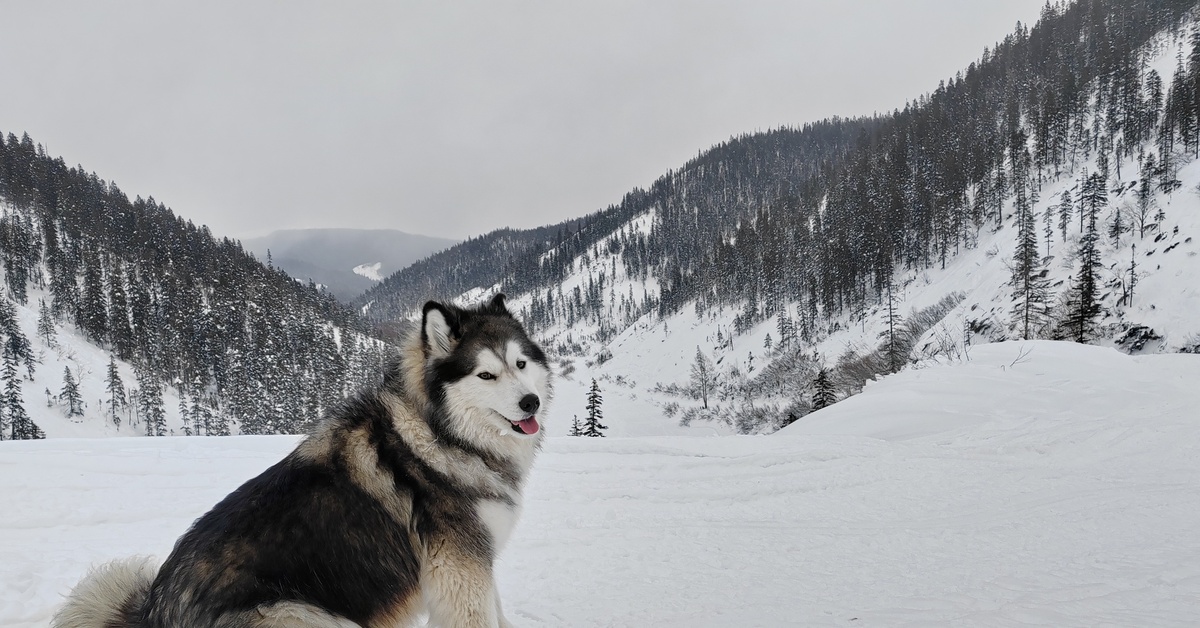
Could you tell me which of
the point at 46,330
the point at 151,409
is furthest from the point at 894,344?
the point at 46,330

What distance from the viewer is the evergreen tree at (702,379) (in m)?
80.0

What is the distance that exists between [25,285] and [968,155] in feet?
568

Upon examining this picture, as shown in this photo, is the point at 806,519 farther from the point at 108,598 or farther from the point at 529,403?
the point at 108,598

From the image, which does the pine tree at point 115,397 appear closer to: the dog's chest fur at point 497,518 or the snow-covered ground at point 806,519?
the snow-covered ground at point 806,519

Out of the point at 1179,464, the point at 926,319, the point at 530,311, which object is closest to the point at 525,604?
the point at 1179,464

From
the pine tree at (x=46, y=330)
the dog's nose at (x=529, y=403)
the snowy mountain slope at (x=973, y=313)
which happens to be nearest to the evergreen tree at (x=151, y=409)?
the pine tree at (x=46, y=330)

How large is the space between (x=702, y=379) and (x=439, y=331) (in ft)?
270

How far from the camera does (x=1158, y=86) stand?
77875 mm

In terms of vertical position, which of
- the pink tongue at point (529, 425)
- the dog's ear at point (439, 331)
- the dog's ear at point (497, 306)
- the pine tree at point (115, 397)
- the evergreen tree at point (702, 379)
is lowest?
the evergreen tree at point (702, 379)

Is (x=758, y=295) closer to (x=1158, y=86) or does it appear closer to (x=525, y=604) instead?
(x=1158, y=86)

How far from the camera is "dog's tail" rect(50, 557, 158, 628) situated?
252 centimetres

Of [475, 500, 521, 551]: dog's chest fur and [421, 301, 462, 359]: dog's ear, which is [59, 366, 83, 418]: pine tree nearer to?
[421, 301, 462, 359]: dog's ear

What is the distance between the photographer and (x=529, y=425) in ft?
10.5

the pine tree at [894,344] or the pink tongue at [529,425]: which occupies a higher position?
the pink tongue at [529,425]
